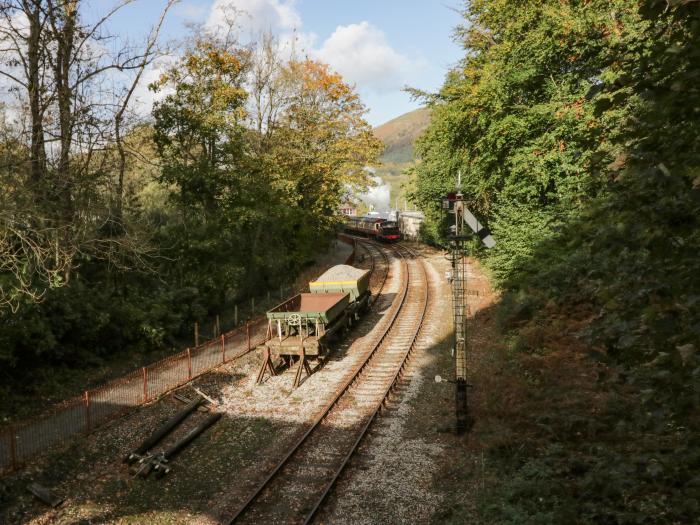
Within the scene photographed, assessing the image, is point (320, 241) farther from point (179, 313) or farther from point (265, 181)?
point (179, 313)

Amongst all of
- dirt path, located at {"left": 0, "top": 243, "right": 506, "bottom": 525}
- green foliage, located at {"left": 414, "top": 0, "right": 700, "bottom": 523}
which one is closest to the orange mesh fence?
dirt path, located at {"left": 0, "top": 243, "right": 506, "bottom": 525}

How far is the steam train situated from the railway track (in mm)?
32079

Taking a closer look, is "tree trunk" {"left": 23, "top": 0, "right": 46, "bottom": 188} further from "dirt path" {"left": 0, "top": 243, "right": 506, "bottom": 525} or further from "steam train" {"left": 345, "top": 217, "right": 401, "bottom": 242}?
"steam train" {"left": 345, "top": 217, "right": 401, "bottom": 242}

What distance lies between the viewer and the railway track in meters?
9.62

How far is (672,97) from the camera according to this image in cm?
392

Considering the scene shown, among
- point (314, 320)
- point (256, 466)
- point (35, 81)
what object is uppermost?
point (35, 81)

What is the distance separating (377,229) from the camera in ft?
184

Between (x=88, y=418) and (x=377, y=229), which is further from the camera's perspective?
(x=377, y=229)

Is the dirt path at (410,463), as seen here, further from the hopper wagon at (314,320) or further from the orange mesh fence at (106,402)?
the orange mesh fence at (106,402)

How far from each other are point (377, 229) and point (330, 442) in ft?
147

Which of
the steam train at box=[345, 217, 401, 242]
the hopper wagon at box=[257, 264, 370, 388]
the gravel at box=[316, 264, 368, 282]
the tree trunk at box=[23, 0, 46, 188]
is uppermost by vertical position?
the tree trunk at box=[23, 0, 46, 188]

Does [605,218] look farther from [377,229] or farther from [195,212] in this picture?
[377,229]

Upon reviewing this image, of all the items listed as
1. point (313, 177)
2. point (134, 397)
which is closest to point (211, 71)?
point (313, 177)

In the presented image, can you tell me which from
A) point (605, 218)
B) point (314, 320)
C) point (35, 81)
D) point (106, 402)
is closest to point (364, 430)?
point (314, 320)
